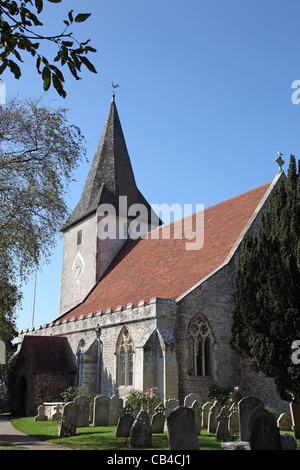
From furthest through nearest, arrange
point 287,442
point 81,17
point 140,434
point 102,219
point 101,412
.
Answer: point 102,219
point 101,412
point 140,434
point 287,442
point 81,17

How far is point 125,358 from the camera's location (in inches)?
685

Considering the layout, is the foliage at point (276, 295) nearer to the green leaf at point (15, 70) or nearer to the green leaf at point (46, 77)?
the green leaf at point (46, 77)

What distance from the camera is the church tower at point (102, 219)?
26.6 meters

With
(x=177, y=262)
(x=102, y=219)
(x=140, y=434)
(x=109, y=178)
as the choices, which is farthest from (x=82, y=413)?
(x=109, y=178)

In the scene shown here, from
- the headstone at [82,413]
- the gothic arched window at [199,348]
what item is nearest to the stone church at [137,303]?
the gothic arched window at [199,348]

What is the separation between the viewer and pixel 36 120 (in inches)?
478

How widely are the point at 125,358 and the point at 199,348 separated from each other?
317 cm

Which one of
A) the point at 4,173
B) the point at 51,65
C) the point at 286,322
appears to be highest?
the point at 4,173

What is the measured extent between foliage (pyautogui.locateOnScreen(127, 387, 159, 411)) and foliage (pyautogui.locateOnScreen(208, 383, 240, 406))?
208cm

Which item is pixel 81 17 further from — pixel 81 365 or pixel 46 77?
pixel 81 365

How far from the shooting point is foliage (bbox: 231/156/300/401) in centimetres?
1192

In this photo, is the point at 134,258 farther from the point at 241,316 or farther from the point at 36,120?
the point at 36,120

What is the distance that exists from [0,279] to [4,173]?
9.24 feet

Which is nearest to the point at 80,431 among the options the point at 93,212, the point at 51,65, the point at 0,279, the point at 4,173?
the point at 0,279
